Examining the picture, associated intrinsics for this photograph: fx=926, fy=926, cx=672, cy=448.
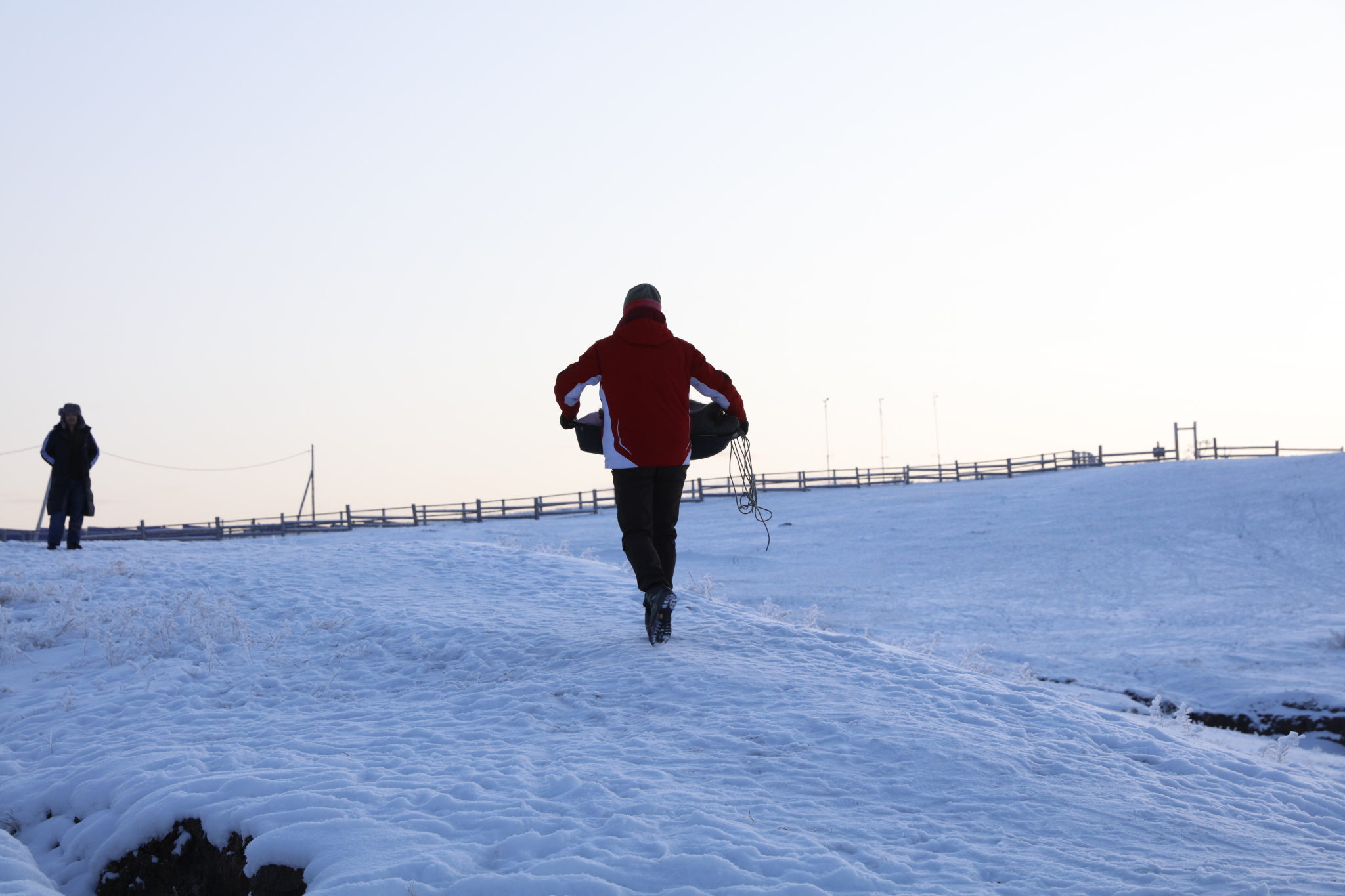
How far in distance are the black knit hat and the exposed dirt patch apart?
4034 mm

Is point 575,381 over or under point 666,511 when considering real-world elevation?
over

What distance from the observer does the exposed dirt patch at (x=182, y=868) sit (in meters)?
3.53

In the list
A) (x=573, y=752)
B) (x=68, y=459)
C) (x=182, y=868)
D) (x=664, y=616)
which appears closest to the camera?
(x=182, y=868)

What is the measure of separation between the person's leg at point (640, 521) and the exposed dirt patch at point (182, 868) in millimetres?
3051

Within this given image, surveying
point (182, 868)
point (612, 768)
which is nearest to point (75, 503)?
point (182, 868)

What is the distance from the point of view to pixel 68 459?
13156 mm

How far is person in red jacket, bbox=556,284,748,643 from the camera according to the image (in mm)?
6227

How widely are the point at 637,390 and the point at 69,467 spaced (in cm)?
1090

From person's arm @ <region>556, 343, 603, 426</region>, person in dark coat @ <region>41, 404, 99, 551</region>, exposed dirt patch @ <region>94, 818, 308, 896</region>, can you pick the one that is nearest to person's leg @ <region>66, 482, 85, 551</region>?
person in dark coat @ <region>41, 404, 99, 551</region>

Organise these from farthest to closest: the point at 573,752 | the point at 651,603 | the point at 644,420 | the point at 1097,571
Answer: the point at 1097,571, the point at 651,603, the point at 644,420, the point at 573,752

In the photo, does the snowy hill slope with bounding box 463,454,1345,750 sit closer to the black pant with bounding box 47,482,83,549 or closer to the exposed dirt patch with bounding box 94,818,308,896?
the exposed dirt patch with bounding box 94,818,308,896

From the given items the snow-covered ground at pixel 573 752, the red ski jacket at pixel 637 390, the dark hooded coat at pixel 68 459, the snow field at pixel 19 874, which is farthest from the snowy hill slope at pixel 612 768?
the dark hooded coat at pixel 68 459

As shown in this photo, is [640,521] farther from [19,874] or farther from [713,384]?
[19,874]

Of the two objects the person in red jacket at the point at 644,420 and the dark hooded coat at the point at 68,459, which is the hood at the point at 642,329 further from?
the dark hooded coat at the point at 68,459
